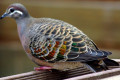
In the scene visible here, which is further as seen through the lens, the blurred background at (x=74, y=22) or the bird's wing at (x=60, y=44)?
the blurred background at (x=74, y=22)

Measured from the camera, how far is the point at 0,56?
8.01 meters

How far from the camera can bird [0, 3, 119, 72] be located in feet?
12.6

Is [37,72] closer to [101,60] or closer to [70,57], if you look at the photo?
[70,57]

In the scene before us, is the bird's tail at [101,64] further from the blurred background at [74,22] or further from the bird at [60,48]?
the blurred background at [74,22]

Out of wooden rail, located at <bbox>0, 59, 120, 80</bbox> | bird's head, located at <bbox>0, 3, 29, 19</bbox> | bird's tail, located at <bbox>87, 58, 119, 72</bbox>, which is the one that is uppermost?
bird's head, located at <bbox>0, 3, 29, 19</bbox>

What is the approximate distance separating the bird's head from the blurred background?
2889mm

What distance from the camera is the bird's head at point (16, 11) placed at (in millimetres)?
4430

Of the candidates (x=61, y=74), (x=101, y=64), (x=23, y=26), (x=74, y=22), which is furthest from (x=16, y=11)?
(x=74, y=22)

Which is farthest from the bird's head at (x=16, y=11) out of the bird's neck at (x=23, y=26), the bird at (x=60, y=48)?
the bird at (x=60, y=48)

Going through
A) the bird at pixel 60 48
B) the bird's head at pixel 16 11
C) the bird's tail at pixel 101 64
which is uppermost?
the bird's head at pixel 16 11

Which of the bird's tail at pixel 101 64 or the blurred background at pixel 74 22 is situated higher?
the blurred background at pixel 74 22

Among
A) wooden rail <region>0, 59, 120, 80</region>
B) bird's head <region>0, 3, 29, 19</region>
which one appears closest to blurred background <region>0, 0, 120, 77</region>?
bird's head <region>0, 3, 29, 19</region>

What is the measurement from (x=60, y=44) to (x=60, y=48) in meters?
0.04

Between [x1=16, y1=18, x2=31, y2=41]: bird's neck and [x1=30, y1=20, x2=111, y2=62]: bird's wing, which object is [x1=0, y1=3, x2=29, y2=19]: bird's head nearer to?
[x1=16, y1=18, x2=31, y2=41]: bird's neck
